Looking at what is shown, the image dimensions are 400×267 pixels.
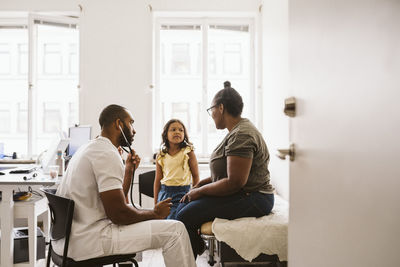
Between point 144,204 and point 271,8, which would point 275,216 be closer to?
point 144,204

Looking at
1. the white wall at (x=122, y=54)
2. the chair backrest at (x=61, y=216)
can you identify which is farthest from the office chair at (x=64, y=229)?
the white wall at (x=122, y=54)

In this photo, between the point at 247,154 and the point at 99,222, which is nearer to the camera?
the point at 99,222

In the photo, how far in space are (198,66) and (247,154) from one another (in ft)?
9.13

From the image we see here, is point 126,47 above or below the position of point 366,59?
above

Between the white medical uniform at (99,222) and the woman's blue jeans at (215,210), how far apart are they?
246 millimetres

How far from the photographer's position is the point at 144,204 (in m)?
4.02

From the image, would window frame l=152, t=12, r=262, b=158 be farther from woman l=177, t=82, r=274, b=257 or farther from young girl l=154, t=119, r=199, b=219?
woman l=177, t=82, r=274, b=257

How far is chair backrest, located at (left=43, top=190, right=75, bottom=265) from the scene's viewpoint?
1.58 m

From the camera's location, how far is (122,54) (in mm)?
4223

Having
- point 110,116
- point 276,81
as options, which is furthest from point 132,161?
point 276,81

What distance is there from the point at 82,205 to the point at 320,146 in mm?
1332

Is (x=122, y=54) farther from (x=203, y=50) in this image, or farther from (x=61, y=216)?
(x=61, y=216)

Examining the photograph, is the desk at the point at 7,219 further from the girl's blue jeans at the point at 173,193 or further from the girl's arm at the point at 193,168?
the girl's arm at the point at 193,168

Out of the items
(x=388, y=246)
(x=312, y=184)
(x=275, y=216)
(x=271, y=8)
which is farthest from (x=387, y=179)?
(x=271, y=8)
